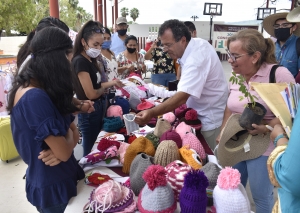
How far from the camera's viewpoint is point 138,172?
4.02 feet

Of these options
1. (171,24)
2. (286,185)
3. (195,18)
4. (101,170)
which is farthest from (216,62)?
(195,18)

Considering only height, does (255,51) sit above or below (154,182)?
above

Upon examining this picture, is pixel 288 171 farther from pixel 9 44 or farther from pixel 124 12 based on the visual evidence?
pixel 124 12

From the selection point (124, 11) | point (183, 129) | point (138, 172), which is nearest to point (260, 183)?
point (183, 129)

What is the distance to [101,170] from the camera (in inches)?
60.3

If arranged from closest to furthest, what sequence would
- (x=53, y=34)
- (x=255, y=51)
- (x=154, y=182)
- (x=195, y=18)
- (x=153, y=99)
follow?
(x=154, y=182) → (x=53, y=34) → (x=255, y=51) → (x=153, y=99) → (x=195, y=18)

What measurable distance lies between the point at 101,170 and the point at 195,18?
15065mm

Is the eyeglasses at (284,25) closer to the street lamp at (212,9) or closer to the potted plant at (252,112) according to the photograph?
the potted plant at (252,112)

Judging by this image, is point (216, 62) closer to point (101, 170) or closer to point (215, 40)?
point (101, 170)

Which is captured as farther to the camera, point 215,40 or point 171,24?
point 215,40

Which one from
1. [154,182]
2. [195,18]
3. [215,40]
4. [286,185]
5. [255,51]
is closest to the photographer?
[286,185]

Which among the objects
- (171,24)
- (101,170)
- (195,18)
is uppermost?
(195,18)

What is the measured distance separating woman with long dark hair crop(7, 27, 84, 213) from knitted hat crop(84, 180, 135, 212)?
20 centimetres

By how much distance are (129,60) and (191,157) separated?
3.07 m
